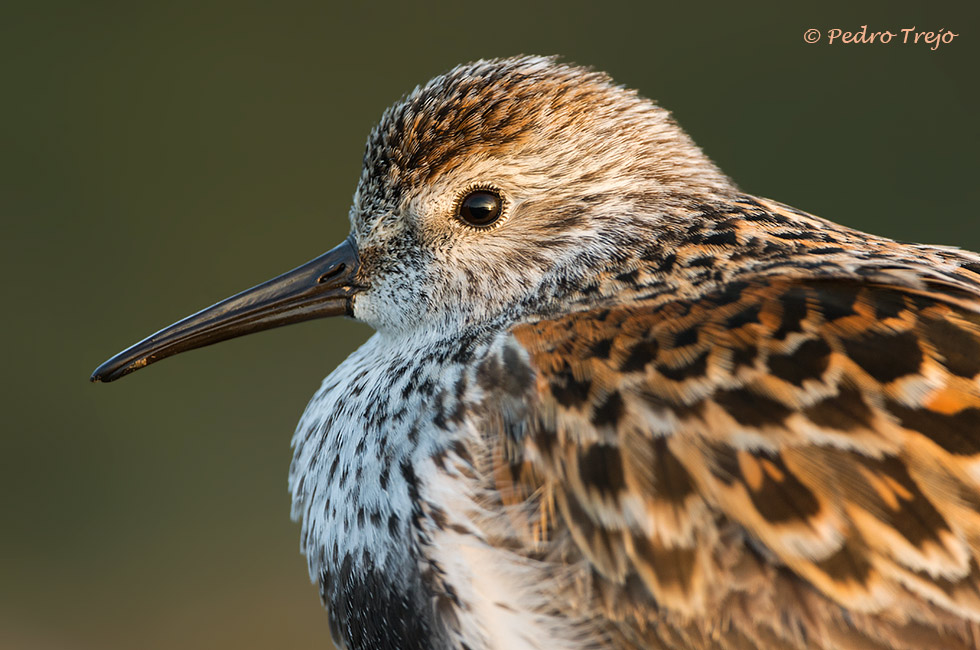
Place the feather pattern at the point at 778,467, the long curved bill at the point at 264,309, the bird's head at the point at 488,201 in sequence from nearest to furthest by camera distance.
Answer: the feather pattern at the point at 778,467, the bird's head at the point at 488,201, the long curved bill at the point at 264,309

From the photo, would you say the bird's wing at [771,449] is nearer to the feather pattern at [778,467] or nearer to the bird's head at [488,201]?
the feather pattern at [778,467]

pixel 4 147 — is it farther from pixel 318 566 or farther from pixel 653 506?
pixel 653 506

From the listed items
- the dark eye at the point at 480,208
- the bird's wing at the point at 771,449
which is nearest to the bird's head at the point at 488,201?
the dark eye at the point at 480,208

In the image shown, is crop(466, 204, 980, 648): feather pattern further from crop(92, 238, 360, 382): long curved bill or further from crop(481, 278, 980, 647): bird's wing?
crop(92, 238, 360, 382): long curved bill

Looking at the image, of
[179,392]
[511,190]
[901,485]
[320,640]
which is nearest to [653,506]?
[901,485]

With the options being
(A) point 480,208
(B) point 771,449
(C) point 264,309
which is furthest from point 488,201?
(B) point 771,449

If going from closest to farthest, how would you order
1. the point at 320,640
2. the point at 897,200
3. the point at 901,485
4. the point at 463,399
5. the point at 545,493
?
the point at 901,485
the point at 545,493
the point at 463,399
the point at 320,640
the point at 897,200

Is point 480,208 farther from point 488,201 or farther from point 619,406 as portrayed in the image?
point 619,406
